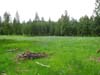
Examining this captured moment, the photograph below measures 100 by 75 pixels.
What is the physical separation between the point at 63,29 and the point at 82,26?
44.3 feet

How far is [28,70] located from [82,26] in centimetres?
12828

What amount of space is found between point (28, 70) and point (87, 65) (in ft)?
18.2

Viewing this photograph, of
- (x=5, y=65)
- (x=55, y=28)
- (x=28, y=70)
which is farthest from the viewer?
(x=55, y=28)

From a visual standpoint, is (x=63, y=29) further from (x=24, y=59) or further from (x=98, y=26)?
(x=24, y=59)

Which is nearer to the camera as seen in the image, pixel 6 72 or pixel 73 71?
pixel 73 71

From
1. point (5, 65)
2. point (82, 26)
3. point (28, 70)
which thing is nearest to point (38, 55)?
point (5, 65)

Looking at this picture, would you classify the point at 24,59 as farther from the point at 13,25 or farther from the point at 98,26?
the point at 13,25

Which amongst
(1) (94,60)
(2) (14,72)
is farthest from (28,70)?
(1) (94,60)

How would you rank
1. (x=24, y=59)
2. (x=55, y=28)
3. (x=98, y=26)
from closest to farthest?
(x=24, y=59)
(x=98, y=26)
(x=55, y=28)

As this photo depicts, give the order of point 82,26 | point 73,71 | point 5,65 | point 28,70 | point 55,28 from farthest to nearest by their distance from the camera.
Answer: point 55,28
point 82,26
point 5,65
point 28,70
point 73,71

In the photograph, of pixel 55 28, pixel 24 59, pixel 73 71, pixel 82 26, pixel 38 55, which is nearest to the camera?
pixel 73 71

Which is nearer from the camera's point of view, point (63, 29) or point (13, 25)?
point (63, 29)

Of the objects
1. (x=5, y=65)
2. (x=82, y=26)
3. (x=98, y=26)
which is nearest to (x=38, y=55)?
(x=5, y=65)

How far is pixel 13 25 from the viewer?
173 meters
